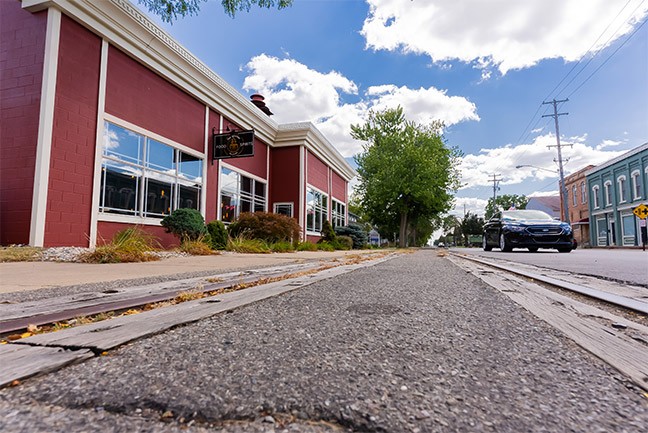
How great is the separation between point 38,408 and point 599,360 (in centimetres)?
129

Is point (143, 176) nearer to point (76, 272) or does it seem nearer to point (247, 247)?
point (247, 247)

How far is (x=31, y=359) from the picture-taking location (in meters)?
0.86

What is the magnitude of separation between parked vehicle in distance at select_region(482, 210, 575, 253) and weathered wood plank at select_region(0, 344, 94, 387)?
1115cm

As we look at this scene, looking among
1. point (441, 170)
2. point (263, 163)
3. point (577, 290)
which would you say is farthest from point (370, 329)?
point (441, 170)

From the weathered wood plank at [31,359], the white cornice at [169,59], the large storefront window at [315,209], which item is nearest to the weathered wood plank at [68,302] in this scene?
the weathered wood plank at [31,359]


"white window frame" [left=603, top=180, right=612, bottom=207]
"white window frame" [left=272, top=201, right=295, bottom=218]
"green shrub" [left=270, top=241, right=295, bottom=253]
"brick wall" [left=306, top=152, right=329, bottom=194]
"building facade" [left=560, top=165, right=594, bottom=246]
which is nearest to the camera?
"green shrub" [left=270, top=241, right=295, bottom=253]

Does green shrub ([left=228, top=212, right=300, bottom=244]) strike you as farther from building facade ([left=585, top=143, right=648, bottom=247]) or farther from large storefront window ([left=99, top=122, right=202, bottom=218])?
building facade ([left=585, top=143, right=648, bottom=247])

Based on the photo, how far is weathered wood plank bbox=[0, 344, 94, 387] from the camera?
30.5 inches

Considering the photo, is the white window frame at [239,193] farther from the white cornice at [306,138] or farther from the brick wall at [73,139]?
the brick wall at [73,139]

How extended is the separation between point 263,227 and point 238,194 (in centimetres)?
410

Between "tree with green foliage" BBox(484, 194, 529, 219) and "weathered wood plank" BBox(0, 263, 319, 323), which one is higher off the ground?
"tree with green foliage" BBox(484, 194, 529, 219)

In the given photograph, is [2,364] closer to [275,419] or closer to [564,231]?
[275,419]

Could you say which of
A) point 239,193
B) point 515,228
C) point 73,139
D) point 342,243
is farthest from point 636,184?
point 73,139

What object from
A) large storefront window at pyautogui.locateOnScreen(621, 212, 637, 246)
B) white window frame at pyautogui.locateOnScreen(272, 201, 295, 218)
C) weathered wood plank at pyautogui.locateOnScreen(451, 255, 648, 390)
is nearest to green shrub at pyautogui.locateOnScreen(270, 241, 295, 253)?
white window frame at pyautogui.locateOnScreen(272, 201, 295, 218)
